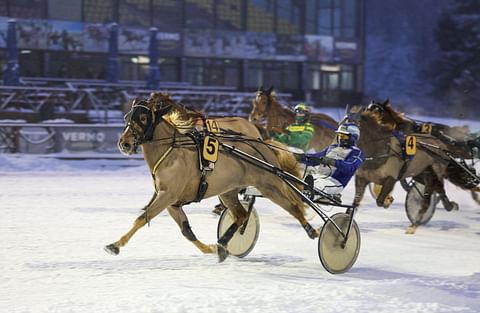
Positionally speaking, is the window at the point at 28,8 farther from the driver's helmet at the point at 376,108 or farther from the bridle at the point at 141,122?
the bridle at the point at 141,122

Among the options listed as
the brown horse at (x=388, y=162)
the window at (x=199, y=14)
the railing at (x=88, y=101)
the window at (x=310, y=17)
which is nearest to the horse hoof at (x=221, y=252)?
the brown horse at (x=388, y=162)

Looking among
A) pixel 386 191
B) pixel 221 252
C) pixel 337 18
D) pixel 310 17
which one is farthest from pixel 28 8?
pixel 221 252

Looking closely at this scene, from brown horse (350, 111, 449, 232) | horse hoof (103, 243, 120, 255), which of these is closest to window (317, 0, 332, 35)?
brown horse (350, 111, 449, 232)

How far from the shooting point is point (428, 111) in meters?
57.6

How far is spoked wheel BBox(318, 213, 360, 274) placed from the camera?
27.4 feet

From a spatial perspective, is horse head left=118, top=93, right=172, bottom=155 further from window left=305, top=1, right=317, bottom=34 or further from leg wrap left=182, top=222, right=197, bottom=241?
window left=305, top=1, right=317, bottom=34

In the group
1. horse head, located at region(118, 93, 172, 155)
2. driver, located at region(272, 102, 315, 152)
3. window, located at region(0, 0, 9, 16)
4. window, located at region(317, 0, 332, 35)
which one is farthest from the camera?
window, located at region(317, 0, 332, 35)

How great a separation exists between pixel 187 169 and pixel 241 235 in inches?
50.7

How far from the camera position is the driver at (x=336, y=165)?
9008mm

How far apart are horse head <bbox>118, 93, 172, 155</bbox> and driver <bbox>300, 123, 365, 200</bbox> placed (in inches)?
72.0

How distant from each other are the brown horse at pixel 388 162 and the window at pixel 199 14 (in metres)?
29.8

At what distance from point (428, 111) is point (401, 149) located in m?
46.9

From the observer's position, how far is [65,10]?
38375 millimetres

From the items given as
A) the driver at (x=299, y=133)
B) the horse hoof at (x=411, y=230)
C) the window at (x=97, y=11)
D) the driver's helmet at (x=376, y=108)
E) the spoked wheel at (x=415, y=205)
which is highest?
the window at (x=97, y=11)
